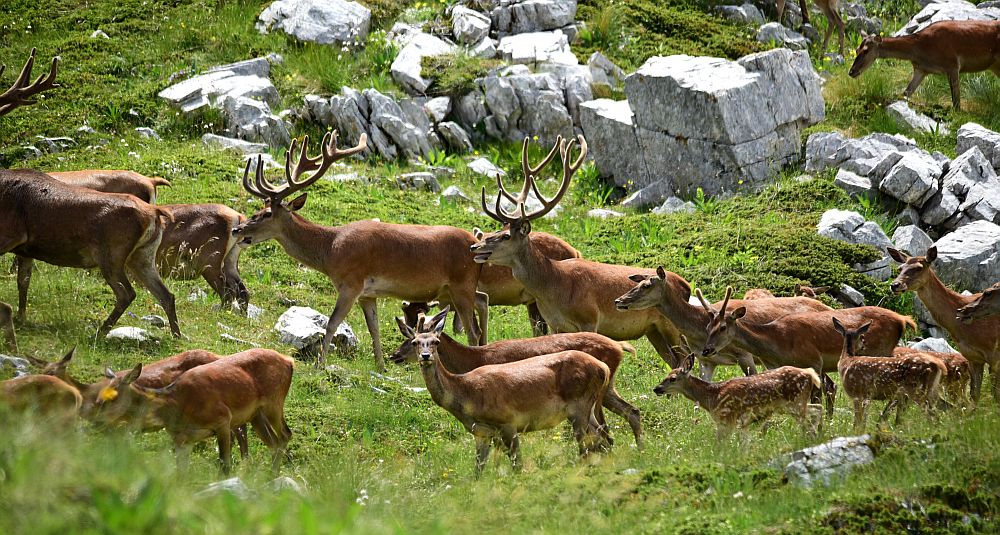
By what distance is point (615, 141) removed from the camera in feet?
60.8

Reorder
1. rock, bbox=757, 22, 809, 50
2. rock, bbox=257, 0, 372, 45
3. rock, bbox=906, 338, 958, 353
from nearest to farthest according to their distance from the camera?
rock, bbox=906, 338, 958, 353
rock, bbox=257, 0, 372, 45
rock, bbox=757, 22, 809, 50

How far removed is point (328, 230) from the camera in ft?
41.7

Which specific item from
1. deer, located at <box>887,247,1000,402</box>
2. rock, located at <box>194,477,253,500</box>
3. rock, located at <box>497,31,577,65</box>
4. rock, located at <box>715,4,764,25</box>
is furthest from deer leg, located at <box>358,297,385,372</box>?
rock, located at <box>715,4,764,25</box>

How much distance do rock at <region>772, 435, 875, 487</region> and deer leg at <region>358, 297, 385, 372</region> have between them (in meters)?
5.10

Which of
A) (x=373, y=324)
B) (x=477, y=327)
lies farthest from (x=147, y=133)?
(x=477, y=327)

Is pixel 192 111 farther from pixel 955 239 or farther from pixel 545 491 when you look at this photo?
pixel 545 491

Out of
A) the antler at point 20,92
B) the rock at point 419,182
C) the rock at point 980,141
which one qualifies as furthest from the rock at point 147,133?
the rock at point 980,141

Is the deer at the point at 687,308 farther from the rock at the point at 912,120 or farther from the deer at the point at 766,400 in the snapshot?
the rock at the point at 912,120

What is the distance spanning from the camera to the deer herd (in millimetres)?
→ 8555


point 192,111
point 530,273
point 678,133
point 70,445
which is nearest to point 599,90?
point 678,133

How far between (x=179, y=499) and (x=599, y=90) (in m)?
16.4

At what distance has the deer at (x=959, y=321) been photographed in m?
11.2

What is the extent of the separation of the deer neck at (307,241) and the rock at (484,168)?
5.88 metres

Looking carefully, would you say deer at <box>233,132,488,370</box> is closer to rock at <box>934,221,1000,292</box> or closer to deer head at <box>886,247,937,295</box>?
deer head at <box>886,247,937,295</box>
